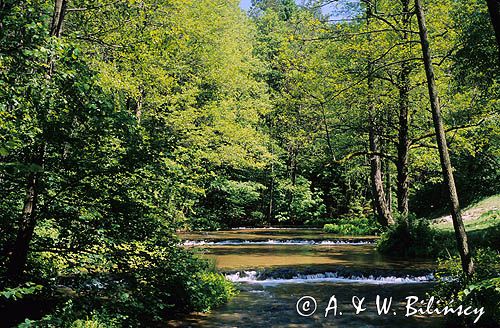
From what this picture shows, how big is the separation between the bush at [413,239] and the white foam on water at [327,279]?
3.14 m

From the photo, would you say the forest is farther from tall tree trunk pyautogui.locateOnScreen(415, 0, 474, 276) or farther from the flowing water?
the flowing water

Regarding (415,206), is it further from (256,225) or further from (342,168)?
(256,225)

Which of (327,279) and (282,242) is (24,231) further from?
(282,242)

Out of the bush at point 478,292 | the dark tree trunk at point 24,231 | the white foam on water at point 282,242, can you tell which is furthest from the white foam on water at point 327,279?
the white foam on water at point 282,242

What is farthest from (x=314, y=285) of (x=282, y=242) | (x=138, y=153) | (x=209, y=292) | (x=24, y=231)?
(x=282, y=242)

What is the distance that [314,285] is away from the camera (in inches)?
460

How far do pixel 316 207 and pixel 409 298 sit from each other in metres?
25.6

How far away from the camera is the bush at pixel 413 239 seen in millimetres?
15185

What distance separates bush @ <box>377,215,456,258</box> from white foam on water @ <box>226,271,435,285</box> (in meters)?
3.14

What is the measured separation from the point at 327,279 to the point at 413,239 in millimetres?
4954

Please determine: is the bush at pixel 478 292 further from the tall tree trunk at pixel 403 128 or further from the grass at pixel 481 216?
the tall tree trunk at pixel 403 128

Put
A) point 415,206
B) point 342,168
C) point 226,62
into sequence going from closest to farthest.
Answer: point 226,62, point 415,206, point 342,168

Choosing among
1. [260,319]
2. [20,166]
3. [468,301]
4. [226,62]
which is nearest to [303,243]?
[226,62]

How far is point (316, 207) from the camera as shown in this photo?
35156 mm
